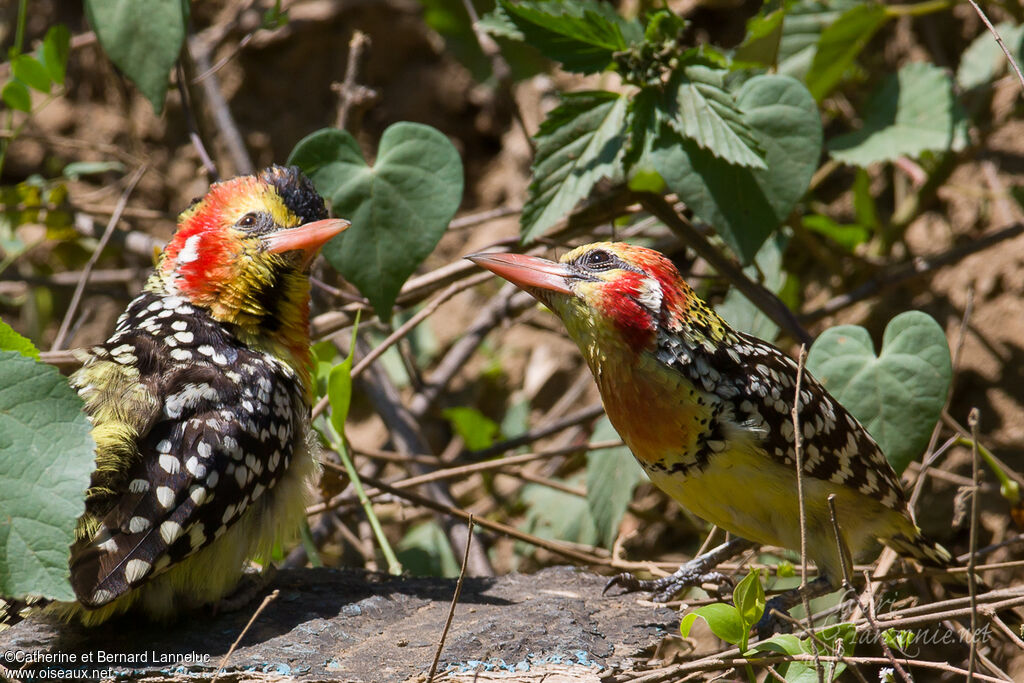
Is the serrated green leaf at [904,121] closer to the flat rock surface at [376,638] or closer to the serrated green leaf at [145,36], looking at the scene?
the flat rock surface at [376,638]

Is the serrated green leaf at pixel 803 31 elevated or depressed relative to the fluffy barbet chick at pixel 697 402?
elevated

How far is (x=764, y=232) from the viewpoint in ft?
8.95

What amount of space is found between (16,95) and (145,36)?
755 mm

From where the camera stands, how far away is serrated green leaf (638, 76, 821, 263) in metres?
2.73

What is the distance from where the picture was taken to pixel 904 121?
134 inches

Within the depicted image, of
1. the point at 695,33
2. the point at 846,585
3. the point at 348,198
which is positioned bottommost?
the point at 846,585

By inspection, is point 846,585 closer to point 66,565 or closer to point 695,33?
point 66,565

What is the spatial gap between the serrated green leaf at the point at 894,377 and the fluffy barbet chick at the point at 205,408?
54.2 inches

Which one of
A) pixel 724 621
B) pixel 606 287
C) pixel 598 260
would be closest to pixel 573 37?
pixel 598 260

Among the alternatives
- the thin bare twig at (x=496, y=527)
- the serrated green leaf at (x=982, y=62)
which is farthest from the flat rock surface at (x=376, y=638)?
the serrated green leaf at (x=982, y=62)

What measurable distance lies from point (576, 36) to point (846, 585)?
1.66 metres

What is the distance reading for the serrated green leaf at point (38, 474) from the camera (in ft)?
5.17

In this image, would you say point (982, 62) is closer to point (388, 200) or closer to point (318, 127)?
point (388, 200)

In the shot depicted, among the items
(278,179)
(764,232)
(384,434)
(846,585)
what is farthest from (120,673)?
(384,434)
